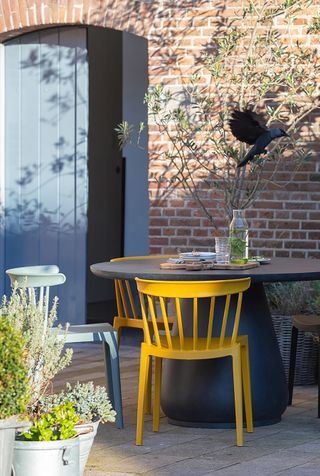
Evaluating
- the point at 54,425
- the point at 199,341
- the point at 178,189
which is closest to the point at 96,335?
the point at 199,341

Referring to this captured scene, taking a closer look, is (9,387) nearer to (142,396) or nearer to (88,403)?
(88,403)

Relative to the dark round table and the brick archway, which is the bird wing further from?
the brick archway

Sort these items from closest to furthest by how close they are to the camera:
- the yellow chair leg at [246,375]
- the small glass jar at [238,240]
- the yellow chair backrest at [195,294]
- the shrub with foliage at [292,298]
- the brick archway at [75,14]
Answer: the yellow chair backrest at [195,294] → the yellow chair leg at [246,375] → the small glass jar at [238,240] → the shrub with foliage at [292,298] → the brick archway at [75,14]

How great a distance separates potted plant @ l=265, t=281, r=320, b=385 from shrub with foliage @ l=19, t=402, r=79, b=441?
2.78 meters

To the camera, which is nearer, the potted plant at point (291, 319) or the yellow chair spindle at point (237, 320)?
the yellow chair spindle at point (237, 320)

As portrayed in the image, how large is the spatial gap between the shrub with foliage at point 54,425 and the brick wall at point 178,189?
3.69 metres

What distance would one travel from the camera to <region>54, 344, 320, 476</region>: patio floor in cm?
496

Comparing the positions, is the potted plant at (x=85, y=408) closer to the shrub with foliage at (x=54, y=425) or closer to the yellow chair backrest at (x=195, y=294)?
the shrub with foliage at (x=54, y=425)

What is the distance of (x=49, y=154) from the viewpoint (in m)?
8.95

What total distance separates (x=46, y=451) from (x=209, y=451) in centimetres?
120

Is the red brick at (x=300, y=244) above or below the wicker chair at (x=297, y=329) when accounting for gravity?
above

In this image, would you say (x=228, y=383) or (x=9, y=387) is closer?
(x=9, y=387)

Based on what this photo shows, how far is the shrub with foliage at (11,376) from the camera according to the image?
402 cm

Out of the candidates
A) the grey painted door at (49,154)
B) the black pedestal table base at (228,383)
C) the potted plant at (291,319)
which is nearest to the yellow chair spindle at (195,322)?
the black pedestal table base at (228,383)
